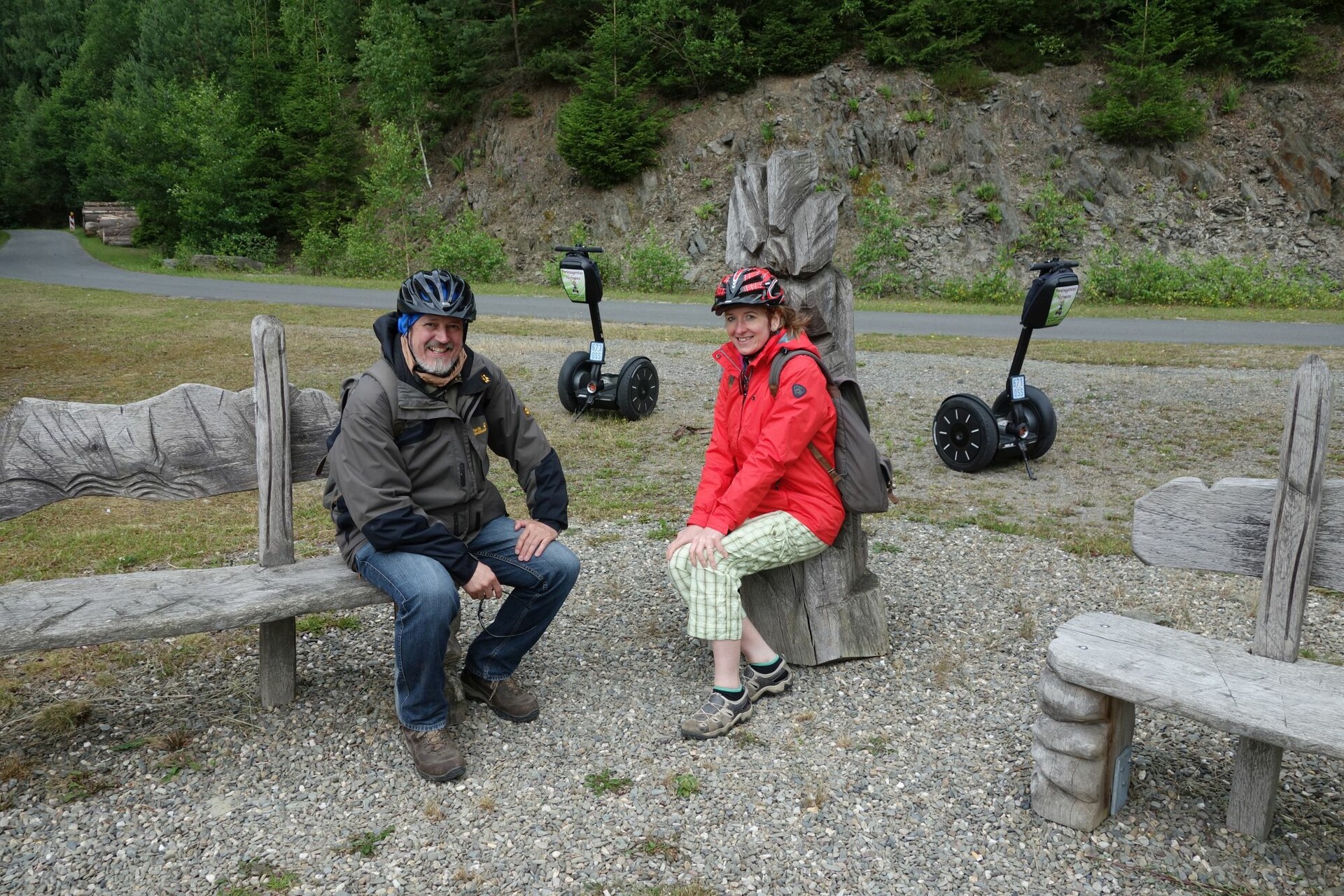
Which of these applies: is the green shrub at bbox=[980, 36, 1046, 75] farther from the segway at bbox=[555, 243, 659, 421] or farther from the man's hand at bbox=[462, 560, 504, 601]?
the man's hand at bbox=[462, 560, 504, 601]

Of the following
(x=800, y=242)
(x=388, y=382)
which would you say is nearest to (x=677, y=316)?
(x=800, y=242)

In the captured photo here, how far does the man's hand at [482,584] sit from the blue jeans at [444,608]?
65 millimetres

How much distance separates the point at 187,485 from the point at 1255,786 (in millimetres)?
3924

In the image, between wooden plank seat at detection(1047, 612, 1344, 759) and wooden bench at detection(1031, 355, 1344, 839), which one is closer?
wooden plank seat at detection(1047, 612, 1344, 759)

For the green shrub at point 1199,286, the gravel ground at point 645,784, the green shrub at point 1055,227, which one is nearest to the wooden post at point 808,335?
the gravel ground at point 645,784

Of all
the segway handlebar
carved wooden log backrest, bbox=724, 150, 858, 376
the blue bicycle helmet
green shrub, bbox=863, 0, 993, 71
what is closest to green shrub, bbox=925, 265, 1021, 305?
green shrub, bbox=863, 0, 993, 71

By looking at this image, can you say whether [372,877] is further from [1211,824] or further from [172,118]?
[172,118]

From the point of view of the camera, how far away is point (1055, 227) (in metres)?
24.9

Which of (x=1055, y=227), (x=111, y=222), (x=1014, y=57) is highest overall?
(x=1014, y=57)

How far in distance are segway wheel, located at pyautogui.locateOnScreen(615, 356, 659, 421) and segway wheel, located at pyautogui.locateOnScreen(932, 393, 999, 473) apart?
3.00 m

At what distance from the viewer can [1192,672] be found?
3.07m

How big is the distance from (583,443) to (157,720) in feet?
17.9

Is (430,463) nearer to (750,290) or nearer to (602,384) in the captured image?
(750,290)

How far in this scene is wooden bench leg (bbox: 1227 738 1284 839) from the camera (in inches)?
126
